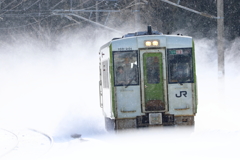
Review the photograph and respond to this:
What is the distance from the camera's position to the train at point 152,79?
10.6m

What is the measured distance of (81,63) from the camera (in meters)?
29.2

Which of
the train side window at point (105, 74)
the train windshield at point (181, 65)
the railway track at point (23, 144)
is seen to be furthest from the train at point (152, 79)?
the railway track at point (23, 144)

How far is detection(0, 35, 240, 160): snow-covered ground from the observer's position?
9.31m

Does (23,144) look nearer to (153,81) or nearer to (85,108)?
(153,81)

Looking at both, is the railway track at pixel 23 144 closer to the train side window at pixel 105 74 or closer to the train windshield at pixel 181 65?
the train side window at pixel 105 74

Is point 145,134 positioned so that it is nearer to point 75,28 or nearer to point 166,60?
point 166,60

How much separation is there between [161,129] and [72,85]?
52.5 ft

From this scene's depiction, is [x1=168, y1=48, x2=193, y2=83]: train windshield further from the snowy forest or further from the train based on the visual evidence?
the snowy forest

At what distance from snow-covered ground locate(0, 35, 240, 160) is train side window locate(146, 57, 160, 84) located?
1.06 m

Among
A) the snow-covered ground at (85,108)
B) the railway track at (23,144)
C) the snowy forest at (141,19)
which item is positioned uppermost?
the snowy forest at (141,19)

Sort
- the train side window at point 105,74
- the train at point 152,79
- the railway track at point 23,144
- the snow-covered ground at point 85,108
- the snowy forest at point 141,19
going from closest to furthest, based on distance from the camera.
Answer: the snow-covered ground at point 85,108, the train at point 152,79, the railway track at point 23,144, the train side window at point 105,74, the snowy forest at point 141,19

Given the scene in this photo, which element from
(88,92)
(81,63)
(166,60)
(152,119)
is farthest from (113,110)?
(81,63)

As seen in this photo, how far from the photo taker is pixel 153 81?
34.9 feet

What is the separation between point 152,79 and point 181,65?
679 millimetres
